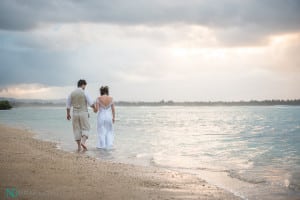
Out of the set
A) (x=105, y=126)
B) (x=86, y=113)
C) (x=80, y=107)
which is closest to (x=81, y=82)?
(x=80, y=107)

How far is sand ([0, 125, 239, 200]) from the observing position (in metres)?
5.57

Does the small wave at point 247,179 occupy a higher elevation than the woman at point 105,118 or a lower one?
lower

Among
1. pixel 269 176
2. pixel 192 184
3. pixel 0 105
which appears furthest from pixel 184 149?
pixel 0 105

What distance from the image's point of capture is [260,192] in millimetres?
6840

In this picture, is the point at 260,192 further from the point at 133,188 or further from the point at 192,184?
the point at 133,188

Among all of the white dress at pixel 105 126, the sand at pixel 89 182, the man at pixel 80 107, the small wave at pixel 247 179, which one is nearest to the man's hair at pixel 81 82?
the man at pixel 80 107

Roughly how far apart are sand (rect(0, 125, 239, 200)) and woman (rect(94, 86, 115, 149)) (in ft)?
15.8

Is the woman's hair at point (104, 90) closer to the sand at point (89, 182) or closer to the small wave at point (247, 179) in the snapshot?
the sand at point (89, 182)

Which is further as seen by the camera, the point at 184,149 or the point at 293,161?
the point at 184,149

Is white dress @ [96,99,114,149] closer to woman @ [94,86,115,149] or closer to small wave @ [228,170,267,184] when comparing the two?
woman @ [94,86,115,149]

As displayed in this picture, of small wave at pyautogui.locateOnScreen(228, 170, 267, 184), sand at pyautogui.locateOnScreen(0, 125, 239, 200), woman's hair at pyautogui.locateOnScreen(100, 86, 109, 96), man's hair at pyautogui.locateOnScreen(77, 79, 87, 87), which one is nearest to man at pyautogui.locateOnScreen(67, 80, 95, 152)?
man's hair at pyautogui.locateOnScreen(77, 79, 87, 87)

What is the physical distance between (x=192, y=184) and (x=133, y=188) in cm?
129

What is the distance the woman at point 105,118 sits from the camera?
13.2 metres

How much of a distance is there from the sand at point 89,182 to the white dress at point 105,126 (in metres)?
4.83
